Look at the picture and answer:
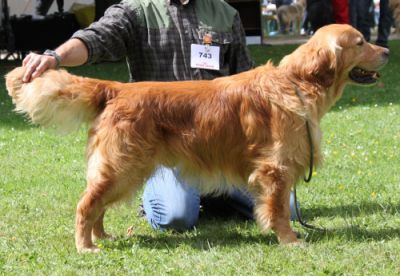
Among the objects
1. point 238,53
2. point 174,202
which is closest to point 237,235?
point 174,202

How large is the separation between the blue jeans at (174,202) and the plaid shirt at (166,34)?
2.43 feet

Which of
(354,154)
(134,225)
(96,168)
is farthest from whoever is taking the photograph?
(354,154)

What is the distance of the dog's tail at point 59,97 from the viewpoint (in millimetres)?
3896

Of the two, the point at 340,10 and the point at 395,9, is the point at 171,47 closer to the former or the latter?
the point at 340,10

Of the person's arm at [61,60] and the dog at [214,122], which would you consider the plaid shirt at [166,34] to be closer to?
the person's arm at [61,60]

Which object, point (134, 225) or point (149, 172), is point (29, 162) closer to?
point (134, 225)

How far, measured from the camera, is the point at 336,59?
4094mm

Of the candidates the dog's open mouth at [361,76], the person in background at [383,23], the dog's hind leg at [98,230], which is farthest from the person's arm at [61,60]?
the person in background at [383,23]

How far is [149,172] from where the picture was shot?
415 cm

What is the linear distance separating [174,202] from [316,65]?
1.36 meters

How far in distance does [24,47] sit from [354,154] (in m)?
11.3

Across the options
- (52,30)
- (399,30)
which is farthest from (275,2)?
(52,30)

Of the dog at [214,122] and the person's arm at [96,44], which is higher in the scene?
the person's arm at [96,44]

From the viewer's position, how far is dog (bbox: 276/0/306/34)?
25547mm
